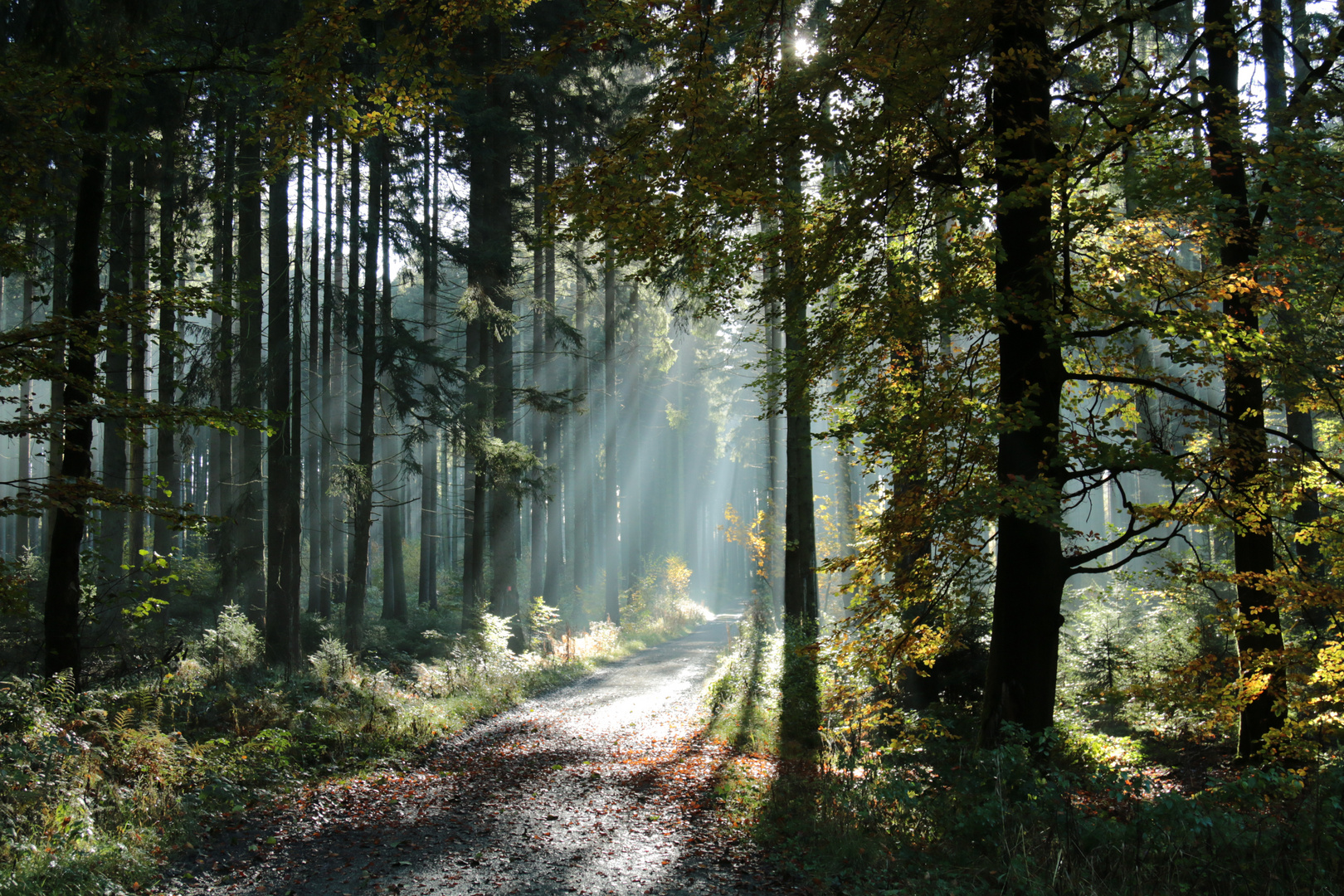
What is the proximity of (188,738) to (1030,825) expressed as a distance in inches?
329

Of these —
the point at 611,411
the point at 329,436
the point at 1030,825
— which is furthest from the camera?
the point at 611,411

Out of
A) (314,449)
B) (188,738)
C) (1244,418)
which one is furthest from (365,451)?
(1244,418)

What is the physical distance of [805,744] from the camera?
9.84 metres

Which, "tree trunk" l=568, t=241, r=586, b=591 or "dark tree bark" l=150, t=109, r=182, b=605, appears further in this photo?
"tree trunk" l=568, t=241, r=586, b=591

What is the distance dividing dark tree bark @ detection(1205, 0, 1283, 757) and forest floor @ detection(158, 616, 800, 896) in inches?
206

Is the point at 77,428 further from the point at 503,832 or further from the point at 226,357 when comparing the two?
the point at 226,357

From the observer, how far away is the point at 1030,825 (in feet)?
16.4

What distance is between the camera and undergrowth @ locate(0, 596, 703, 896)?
16.7ft

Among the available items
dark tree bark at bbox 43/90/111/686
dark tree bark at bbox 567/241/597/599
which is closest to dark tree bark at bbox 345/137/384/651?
dark tree bark at bbox 43/90/111/686

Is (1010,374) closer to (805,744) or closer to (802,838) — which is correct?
(802,838)

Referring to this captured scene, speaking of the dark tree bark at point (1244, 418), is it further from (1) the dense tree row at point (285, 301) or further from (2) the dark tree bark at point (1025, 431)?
(1) the dense tree row at point (285, 301)

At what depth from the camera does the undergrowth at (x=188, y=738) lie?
5094mm

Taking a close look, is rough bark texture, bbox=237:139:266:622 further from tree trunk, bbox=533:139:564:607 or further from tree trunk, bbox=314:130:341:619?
tree trunk, bbox=533:139:564:607

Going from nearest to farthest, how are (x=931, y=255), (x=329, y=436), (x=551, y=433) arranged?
(x=931, y=255) < (x=329, y=436) < (x=551, y=433)
